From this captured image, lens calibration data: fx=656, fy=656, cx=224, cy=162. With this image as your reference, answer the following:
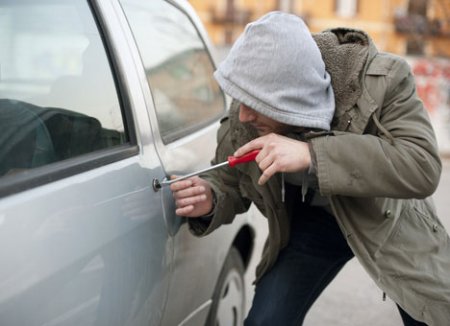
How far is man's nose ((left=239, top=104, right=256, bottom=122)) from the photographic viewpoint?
191cm

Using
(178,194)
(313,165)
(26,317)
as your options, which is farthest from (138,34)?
(26,317)

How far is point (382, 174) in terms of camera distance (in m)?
1.73

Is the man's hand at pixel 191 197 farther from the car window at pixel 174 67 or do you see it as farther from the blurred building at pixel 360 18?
the blurred building at pixel 360 18

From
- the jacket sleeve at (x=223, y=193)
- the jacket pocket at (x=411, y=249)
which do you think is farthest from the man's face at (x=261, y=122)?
the jacket pocket at (x=411, y=249)

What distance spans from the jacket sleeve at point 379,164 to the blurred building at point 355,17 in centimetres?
2955

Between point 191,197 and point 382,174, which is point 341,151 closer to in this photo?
point 382,174

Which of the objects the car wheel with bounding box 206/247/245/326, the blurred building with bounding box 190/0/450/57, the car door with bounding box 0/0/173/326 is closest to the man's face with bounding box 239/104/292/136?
the car door with bounding box 0/0/173/326

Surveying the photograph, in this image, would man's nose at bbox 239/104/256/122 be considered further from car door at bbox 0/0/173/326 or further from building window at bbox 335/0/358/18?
building window at bbox 335/0/358/18

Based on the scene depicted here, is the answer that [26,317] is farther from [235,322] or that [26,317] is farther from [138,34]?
[235,322]

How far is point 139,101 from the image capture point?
6.68 ft

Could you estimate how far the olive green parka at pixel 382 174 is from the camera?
1739 mm

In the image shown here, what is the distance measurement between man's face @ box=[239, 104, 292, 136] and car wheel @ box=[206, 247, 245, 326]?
37.1 inches

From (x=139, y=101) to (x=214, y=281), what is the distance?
91cm

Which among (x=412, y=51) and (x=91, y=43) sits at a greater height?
(x=91, y=43)
